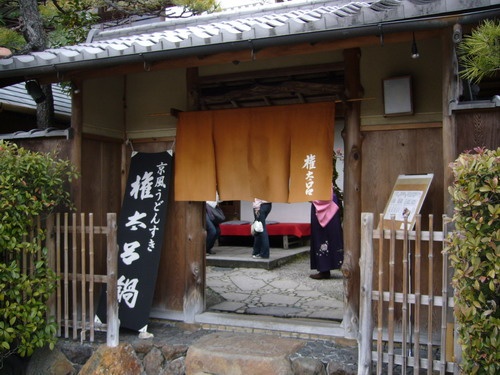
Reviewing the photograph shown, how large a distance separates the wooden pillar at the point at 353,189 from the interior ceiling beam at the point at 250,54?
54cm

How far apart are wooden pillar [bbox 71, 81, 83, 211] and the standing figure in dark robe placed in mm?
4453

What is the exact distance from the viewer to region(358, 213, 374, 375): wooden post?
15.5 ft

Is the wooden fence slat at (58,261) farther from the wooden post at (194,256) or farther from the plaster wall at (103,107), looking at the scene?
the wooden post at (194,256)

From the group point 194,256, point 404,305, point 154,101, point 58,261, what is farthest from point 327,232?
point 58,261

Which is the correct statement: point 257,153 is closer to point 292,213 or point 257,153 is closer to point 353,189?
point 353,189

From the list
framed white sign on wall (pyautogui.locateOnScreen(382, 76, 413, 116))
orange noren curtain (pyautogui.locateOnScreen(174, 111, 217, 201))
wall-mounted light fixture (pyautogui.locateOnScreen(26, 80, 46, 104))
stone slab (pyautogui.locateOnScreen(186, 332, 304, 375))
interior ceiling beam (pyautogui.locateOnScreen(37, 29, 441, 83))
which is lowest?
stone slab (pyautogui.locateOnScreen(186, 332, 304, 375))

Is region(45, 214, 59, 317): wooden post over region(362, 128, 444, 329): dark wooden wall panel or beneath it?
beneath

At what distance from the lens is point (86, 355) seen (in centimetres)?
599

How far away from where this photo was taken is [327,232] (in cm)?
946

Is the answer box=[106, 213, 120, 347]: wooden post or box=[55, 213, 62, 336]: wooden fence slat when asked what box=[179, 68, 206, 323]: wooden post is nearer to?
box=[106, 213, 120, 347]: wooden post

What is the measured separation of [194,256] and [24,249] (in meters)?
2.19

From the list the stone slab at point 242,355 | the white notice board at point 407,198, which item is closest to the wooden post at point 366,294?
the white notice board at point 407,198

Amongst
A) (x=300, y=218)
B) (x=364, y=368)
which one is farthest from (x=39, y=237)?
(x=300, y=218)

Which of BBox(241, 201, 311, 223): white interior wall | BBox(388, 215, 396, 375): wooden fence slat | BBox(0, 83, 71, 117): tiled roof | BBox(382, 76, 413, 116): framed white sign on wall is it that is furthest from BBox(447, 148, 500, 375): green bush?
BBox(241, 201, 311, 223): white interior wall
